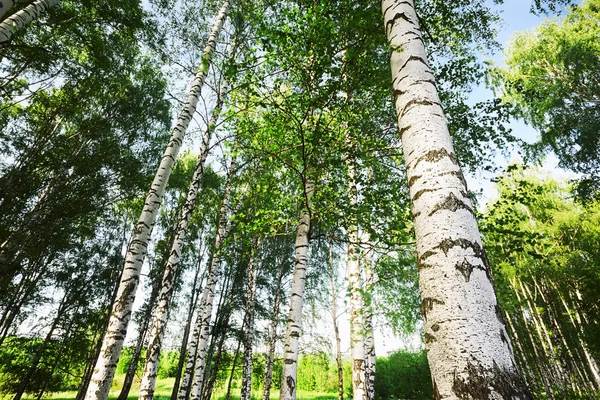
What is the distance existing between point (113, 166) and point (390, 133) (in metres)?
11.9

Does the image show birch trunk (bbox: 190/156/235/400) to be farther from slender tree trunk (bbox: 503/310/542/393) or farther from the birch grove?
slender tree trunk (bbox: 503/310/542/393)

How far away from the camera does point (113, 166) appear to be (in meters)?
12.1

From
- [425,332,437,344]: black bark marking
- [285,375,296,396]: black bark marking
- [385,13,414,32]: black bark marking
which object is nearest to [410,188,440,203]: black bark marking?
[425,332,437,344]: black bark marking

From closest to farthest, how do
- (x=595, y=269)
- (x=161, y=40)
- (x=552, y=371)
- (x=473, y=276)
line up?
(x=473, y=276) < (x=161, y=40) < (x=595, y=269) < (x=552, y=371)

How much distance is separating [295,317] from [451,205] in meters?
3.98

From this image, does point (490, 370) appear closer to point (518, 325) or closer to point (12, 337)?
point (12, 337)

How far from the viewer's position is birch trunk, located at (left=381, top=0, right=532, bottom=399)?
1.01m

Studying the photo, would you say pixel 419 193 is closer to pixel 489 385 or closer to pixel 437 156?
pixel 437 156

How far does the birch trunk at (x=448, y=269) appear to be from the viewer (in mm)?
1008

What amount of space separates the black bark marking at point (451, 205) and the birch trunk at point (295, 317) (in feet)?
10.4

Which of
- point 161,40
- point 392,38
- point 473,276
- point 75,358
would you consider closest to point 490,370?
point 473,276

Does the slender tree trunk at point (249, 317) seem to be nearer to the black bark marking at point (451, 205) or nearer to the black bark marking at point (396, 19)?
the black bark marking at point (396, 19)

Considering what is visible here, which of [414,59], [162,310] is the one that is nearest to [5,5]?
[414,59]

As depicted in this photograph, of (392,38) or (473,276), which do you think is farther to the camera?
(392,38)
